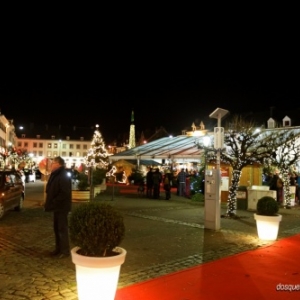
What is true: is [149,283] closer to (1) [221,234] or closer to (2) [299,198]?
(1) [221,234]

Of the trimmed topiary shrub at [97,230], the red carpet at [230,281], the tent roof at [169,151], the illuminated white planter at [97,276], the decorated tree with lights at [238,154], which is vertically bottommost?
the red carpet at [230,281]

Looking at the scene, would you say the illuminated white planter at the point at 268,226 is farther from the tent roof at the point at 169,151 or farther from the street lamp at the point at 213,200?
the tent roof at the point at 169,151

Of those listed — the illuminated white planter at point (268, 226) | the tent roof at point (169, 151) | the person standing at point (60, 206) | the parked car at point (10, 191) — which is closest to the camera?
the person standing at point (60, 206)

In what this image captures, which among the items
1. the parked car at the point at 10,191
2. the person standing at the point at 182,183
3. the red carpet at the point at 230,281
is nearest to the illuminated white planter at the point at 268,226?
the red carpet at the point at 230,281

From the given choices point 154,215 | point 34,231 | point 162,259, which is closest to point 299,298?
point 162,259

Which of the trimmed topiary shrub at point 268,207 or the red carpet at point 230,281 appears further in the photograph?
the trimmed topiary shrub at point 268,207

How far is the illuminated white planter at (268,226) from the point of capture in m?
9.41

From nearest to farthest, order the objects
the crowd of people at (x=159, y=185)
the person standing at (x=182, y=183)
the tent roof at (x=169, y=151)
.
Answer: the crowd of people at (x=159, y=185) < the person standing at (x=182, y=183) < the tent roof at (x=169, y=151)

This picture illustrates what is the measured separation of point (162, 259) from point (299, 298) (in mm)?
2795

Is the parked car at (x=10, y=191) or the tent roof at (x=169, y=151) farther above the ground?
the tent roof at (x=169, y=151)

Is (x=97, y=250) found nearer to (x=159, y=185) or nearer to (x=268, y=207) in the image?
(x=268, y=207)

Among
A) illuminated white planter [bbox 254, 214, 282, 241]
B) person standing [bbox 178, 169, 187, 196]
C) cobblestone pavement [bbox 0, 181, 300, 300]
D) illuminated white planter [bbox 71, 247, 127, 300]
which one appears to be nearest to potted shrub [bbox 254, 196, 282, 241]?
illuminated white planter [bbox 254, 214, 282, 241]

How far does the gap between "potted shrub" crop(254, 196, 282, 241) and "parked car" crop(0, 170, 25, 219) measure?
25.5 feet

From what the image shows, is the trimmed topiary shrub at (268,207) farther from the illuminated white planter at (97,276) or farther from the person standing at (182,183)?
the person standing at (182,183)
